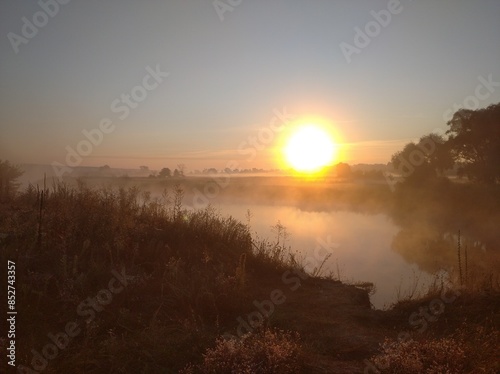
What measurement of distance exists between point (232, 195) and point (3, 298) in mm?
61744

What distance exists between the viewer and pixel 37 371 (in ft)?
16.3

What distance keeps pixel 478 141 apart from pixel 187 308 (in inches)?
1597

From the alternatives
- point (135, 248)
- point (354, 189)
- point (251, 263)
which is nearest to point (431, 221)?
point (354, 189)

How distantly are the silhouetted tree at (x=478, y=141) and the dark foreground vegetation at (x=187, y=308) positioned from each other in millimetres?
34002

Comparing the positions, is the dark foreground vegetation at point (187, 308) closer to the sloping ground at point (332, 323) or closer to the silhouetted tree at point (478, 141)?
the sloping ground at point (332, 323)

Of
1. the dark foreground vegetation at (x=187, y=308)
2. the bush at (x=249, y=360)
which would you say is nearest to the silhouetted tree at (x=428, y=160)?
the dark foreground vegetation at (x=187, y=308)

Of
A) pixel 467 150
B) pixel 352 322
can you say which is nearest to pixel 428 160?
Answer: pixel 467 150

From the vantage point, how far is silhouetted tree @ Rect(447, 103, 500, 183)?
37250 mm

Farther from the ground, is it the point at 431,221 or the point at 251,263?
the point at 251,263

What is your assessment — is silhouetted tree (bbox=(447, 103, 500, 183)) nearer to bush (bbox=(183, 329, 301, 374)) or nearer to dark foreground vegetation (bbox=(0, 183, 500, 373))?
dark foreground vegetation (bbox=(0, 183, 500, 373))

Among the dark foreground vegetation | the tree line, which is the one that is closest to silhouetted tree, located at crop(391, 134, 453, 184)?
the tree line

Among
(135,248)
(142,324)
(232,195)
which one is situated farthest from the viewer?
(232,195)

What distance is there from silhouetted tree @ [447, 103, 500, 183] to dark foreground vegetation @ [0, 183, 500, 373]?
1339 inches

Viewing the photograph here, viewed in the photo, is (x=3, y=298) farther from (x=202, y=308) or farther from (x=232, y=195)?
(x=232, y=195)
